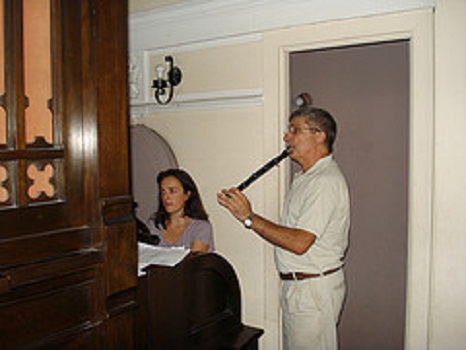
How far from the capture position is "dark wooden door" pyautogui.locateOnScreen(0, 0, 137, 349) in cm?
71

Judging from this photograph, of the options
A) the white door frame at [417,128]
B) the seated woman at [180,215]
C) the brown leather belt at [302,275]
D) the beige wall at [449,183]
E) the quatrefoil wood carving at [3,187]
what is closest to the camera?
the quatrefoil wood carving at [3,187]

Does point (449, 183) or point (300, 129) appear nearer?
point (449, 183)

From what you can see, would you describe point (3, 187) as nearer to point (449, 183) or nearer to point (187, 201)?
point (449, 183)

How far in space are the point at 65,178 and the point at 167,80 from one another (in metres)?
1.85

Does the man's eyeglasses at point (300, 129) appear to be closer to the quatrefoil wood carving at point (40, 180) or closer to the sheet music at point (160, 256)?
the sheet music at point (160, 256)

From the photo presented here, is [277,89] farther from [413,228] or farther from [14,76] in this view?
[14,76]

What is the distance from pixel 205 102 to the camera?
2.44 m

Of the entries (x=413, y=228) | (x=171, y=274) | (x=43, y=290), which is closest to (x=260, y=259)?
(x=413, y=228)

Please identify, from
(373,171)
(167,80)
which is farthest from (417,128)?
(167,80)

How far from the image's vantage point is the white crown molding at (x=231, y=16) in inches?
77.3

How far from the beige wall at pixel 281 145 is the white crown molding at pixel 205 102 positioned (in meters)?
0.02

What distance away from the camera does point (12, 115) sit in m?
0.71

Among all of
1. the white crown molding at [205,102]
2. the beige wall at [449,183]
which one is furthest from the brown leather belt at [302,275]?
the white crown molding at [205,102]

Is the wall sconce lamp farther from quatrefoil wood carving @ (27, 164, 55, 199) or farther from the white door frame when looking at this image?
quatrefoil wood carving @ (27, 164, 55, 199)
